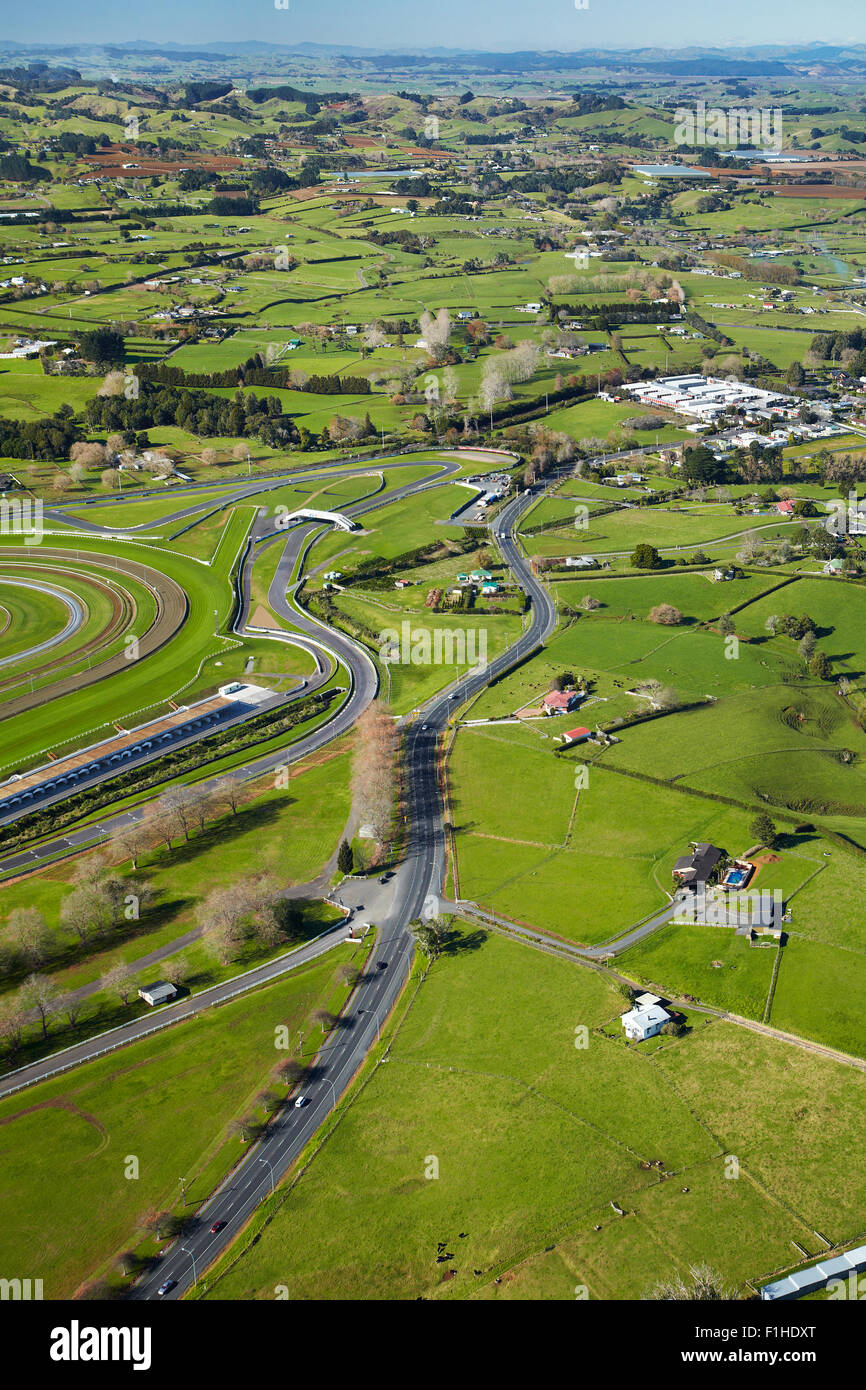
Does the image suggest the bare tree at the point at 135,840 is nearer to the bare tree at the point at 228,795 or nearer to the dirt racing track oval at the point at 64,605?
the bare tree at the point at 228,795

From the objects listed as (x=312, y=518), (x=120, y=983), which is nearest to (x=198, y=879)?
(x=120, y=983)

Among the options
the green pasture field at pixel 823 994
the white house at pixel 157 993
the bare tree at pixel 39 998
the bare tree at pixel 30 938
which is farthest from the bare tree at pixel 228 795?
the green pasture field at pixel 823 994

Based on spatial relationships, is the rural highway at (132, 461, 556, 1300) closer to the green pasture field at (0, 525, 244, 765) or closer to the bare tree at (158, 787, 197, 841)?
the green pasture field at (0, 525, 244, 765)

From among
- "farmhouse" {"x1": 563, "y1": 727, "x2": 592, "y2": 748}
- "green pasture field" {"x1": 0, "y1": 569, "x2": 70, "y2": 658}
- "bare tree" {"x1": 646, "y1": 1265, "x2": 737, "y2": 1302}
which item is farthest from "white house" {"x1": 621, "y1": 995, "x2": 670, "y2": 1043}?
"green pasture field" {"x1": 0, "y1": 569, "x2": 70, "y2": 658}

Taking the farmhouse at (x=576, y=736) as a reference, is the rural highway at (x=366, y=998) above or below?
below

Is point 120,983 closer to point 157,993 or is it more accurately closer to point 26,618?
point 157,993

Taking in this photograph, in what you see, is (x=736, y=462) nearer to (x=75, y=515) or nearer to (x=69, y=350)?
(x=75, y=515)
